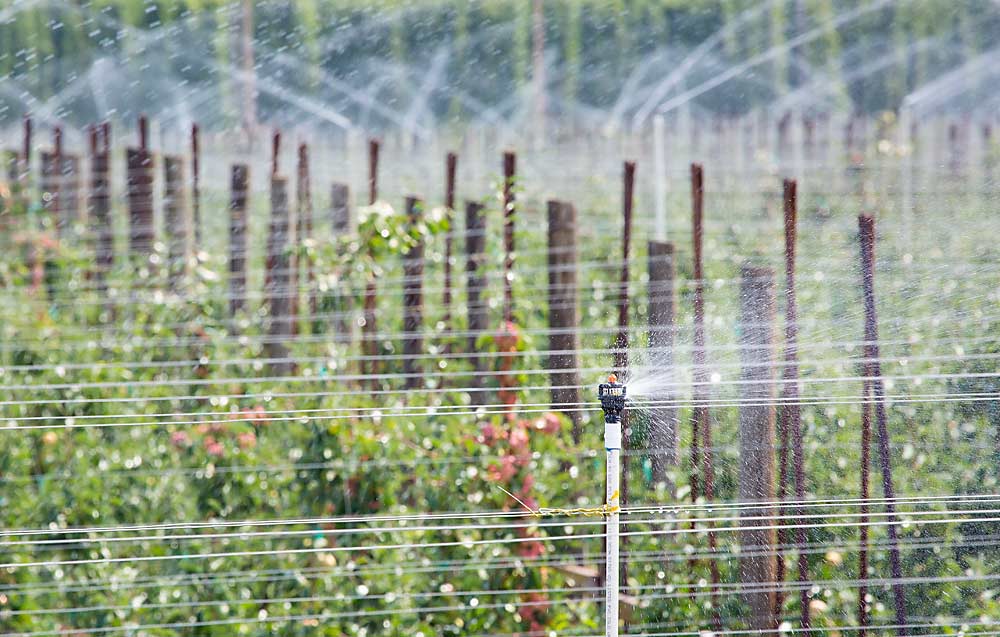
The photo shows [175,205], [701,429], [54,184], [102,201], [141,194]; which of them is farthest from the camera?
[54,184]

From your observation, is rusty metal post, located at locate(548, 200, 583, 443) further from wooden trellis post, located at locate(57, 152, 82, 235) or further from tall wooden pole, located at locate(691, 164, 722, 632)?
wooden trellis post, located at locate(57, 152, 82, 235)

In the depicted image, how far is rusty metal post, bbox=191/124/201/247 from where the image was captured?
24.9 feet

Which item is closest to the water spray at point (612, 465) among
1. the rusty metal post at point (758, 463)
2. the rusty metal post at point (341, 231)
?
the rusty metal post at point (758, 463)

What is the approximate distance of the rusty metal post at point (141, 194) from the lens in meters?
8.43

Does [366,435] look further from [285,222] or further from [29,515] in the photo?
[285,222]

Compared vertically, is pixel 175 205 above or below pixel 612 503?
above

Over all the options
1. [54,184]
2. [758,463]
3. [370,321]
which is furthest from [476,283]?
[54,184]

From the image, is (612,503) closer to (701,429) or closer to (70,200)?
(701,429)

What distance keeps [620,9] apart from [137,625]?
94.7 feet

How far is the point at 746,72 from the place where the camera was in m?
34.9

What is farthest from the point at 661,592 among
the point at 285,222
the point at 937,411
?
the point at 285,222

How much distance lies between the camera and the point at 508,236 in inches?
209

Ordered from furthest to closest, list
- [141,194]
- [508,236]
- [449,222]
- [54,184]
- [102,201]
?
[54,184], [102,201], [141,194], [449,222], [508,236]

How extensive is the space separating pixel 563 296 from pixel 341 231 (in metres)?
1.80
